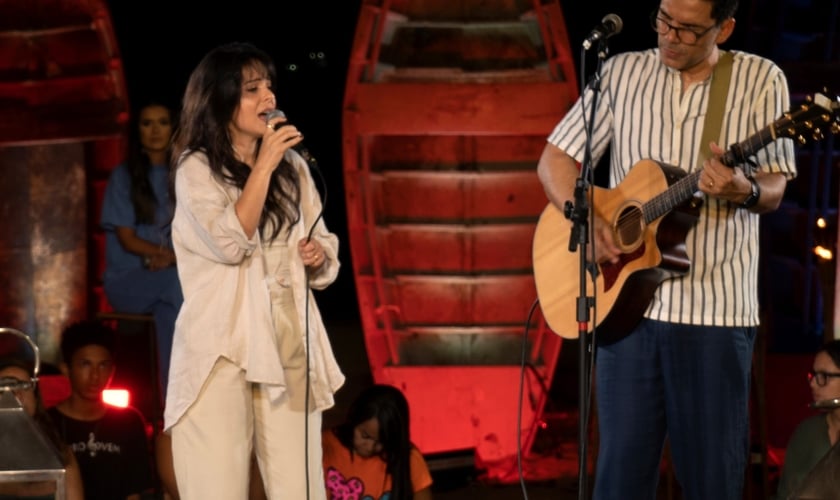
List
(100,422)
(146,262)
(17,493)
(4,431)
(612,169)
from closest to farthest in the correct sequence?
(4,431), (612,169), (17,493), (100,422), (146,262)

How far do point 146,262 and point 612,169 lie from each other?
2.89 m

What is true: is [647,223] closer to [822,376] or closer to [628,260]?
[628,260]

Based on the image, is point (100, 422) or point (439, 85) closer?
point (100, 422)

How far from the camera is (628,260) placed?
3963 millimetres

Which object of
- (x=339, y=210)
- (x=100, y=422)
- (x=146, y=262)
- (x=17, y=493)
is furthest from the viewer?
(x=339, y=210)

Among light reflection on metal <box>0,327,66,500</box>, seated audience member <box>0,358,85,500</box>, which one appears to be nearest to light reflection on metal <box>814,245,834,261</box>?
seated audience member <box>0,358,85,500</box>

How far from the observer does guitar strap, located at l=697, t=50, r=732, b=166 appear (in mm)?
3789

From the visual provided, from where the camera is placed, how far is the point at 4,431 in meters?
3.68

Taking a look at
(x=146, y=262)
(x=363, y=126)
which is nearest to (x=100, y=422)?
(x=146, y=262)

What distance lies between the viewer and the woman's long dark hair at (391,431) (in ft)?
17.9

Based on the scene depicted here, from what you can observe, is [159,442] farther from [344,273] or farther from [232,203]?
[344,273]

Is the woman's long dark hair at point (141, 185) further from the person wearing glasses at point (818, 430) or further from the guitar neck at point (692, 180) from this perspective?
the guitar neck at point (692, 180)

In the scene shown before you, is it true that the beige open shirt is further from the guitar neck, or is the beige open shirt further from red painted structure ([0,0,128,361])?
red painted structure ([0,0,128,361])

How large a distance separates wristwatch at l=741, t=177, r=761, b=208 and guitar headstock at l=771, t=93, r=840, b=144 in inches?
5.3
